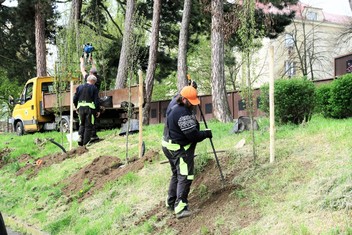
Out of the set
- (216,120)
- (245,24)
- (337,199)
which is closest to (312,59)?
(216,120)

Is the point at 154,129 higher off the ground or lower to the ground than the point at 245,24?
lower

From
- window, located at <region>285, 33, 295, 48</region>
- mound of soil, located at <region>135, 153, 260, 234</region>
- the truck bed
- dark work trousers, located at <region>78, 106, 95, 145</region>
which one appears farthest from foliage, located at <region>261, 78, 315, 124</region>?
window, located at <region>285, 33, 295, 48</region>

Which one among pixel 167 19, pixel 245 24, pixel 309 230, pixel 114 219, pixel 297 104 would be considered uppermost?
pixel 167 19

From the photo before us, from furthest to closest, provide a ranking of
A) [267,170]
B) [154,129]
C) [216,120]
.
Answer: [216,120]
[154,129]
[267,170]

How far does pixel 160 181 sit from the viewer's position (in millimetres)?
7949

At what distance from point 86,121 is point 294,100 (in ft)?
19.3

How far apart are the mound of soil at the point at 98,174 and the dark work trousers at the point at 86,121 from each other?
2.30 meters

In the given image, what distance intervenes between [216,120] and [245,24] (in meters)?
7.93

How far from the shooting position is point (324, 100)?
10.4 metres

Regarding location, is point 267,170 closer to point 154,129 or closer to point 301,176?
point 301,176

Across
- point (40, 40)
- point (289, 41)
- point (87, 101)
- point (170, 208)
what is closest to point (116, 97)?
point (87, 101)

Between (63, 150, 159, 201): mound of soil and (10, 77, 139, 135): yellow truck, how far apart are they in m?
5.63

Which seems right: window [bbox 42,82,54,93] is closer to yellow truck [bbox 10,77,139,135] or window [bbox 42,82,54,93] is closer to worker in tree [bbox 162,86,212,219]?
yellow truck [bbox 10,77,139,135]

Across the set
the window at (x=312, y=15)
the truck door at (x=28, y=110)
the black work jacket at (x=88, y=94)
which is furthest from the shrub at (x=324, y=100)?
the window at (x=312, y=15)
